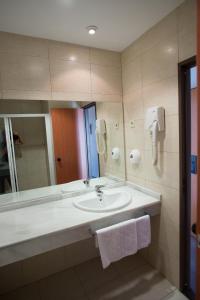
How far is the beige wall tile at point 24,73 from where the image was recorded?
60.9 inches

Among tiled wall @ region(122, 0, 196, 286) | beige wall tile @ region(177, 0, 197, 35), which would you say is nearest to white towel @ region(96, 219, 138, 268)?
tiled wall @ region(122, 0, 196, 286)

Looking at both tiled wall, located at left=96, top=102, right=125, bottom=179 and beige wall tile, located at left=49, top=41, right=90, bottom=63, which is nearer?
beige wall tile, located at left=49, top=41, right=90, bottom=63

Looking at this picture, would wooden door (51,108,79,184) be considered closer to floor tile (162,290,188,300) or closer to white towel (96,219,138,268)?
white towel (96,219,138,268)

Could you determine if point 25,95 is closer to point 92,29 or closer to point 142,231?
point 92,29

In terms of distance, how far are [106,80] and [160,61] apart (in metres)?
0.61

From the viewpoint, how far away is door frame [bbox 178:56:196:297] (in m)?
1.44

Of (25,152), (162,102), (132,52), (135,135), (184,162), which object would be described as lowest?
(184,162)

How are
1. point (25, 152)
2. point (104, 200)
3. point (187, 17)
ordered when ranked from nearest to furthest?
point (187, 17), point (25, 152), point (104, 200)

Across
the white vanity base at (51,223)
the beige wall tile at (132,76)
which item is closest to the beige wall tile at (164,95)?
the beige wall tile at (132,76)

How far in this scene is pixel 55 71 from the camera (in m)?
1.73

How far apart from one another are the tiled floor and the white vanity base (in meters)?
0.68

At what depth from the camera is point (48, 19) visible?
1398 mm

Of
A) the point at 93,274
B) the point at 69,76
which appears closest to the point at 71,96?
the point at 69,76

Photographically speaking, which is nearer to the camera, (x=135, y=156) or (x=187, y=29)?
(x=187, y=29)
